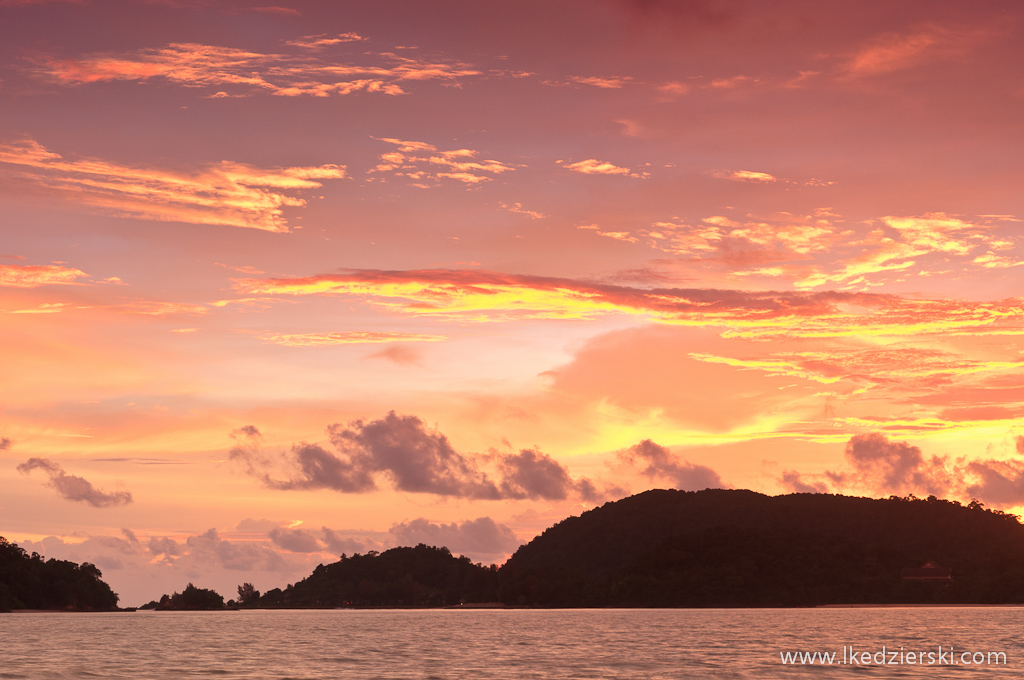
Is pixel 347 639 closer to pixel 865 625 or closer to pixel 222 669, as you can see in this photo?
pixel 222 669

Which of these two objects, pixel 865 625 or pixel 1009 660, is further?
pixel 865 625

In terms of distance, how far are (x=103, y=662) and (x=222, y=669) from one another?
1974 cm

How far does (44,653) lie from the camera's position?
4941 inches

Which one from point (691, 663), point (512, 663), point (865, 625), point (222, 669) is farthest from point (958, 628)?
point (222, 669)

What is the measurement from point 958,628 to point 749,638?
43.1m

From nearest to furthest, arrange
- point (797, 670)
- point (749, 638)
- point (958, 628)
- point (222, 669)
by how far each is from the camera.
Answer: point (797, 670)
point (222, 669)
point (749, 638)
point (958, 628)

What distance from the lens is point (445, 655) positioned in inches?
4911

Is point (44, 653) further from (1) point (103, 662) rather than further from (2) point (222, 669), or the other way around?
(2) point (222, 669)

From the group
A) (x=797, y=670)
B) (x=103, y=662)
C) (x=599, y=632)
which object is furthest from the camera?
(x=599, y=632)

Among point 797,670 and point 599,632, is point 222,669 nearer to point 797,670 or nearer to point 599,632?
point 797,670

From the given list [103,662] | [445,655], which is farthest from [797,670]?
[103,662]

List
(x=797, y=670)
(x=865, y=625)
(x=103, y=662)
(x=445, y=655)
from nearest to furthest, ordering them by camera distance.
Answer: (x=797, y=670)
(x=103, y=662)
(x=445, y=655)
(x=865, y=625)

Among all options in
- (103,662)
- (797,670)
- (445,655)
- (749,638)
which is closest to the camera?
(797,670)

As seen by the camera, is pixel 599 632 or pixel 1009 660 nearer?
pixel 1009 660
